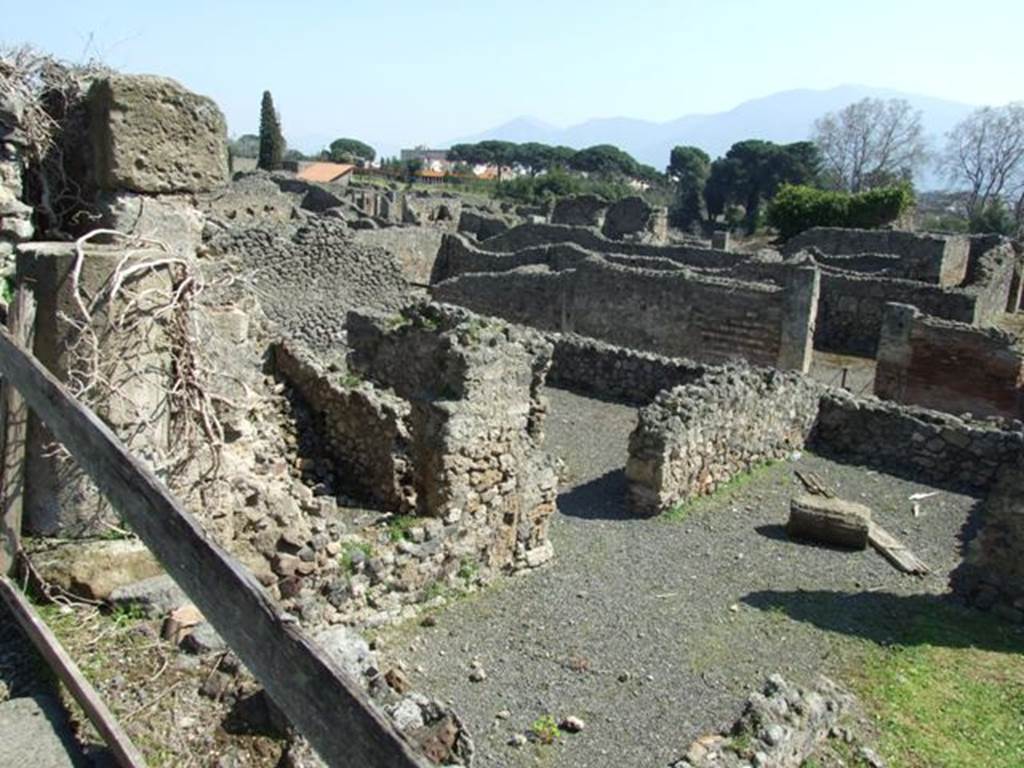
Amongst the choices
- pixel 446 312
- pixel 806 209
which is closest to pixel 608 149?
pixel 806 209

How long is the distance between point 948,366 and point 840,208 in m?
22.6

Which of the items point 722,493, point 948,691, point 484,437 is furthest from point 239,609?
point 722,493

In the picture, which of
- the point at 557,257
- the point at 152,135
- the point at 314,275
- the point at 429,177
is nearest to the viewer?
the point at 152,135

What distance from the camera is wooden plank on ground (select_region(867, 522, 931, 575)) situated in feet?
31.2

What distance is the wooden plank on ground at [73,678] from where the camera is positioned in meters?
2.78

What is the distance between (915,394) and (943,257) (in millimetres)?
13027

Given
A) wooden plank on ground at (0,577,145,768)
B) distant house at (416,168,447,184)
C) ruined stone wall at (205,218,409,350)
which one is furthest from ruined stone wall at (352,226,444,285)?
distant house at (416,168,447,184)

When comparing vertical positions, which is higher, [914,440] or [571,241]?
[571,241]

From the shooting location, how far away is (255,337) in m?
7.96

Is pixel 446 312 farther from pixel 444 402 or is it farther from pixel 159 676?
pixel 159 676

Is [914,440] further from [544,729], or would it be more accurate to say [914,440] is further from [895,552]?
[544,729]

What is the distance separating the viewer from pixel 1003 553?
28.0 ft

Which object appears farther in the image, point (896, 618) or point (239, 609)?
point (896, 618)

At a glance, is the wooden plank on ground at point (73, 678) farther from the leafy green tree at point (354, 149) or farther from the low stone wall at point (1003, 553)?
the leafy green tree at point (354, 149)
